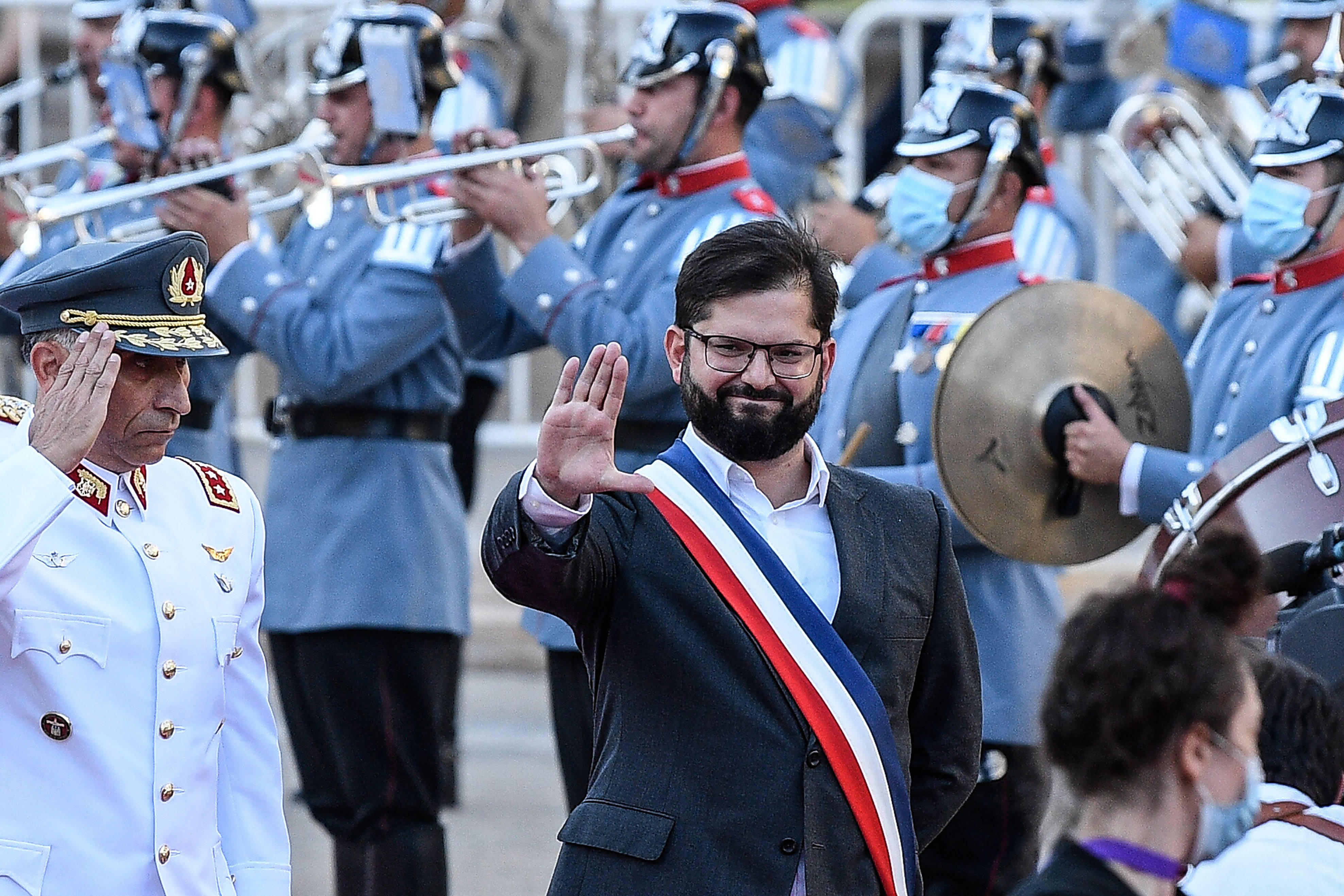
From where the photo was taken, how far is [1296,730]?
127 inches

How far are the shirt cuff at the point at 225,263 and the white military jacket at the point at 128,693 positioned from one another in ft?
7.37

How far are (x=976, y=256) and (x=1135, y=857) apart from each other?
9.55 feet

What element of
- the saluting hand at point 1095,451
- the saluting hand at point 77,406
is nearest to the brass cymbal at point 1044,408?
the saluting hand at point 1095,451

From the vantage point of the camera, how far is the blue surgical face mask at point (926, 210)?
5164mm

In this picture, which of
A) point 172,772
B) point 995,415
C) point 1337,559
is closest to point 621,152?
point 995,415

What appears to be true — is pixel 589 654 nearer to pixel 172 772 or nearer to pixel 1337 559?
pixel 172 772

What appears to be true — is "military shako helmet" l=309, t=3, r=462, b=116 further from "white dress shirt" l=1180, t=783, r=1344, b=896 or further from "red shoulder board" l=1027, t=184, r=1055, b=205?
"white dress shirt" l=1180, t=783, r=1344, b=896

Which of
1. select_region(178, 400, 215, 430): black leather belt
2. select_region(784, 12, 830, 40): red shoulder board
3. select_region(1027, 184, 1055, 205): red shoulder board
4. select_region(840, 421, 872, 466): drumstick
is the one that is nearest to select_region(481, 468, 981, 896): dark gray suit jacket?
select_region(840, 421, 872, 466): drumstick

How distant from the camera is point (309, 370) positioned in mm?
5512

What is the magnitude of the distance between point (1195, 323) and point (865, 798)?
200 inches

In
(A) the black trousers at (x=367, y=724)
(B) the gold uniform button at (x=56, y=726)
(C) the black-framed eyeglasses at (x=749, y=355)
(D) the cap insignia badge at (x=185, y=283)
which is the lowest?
(A) the black trousers at (x=367, y=724)

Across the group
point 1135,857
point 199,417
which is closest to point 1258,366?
point 1135,857

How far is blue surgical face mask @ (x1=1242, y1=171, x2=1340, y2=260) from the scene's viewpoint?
15.8 feet

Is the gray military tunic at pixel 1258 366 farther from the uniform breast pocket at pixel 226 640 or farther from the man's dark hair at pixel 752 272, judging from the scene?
the uniform breast pocket at pixel 226 640
